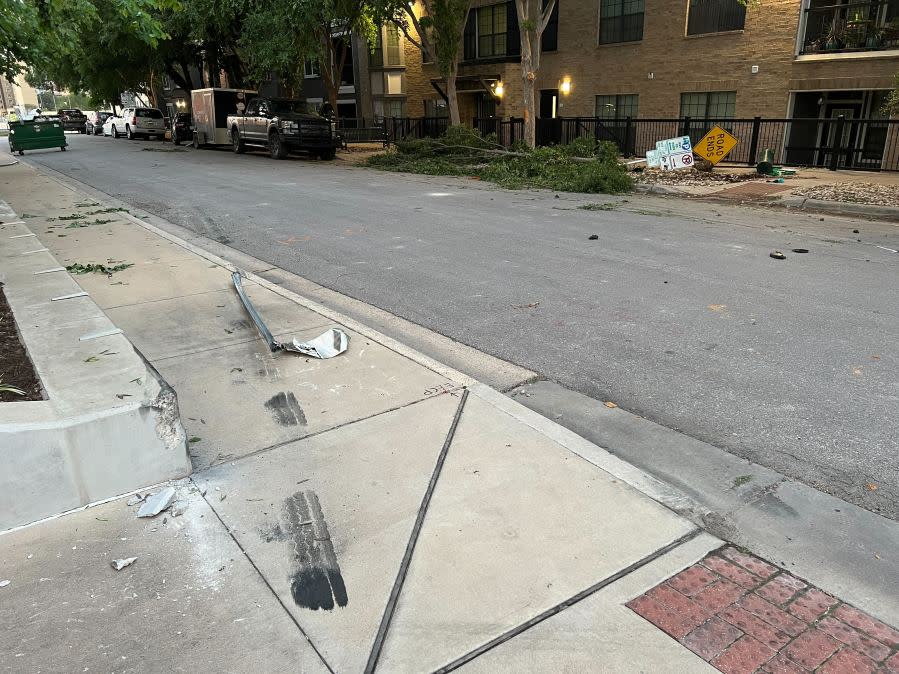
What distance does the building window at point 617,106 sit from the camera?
25.7 m

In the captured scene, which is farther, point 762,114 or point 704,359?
point 762,114

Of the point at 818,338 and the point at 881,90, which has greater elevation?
the point at 881,90

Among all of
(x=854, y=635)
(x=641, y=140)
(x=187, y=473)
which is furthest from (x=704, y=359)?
(x=641, y=140)

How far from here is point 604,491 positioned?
346cm

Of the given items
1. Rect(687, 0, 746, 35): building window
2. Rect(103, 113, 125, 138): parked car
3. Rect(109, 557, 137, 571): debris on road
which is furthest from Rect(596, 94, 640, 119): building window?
Rect(103, 113, 125, 138): parked car

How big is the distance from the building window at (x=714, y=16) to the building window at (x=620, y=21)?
2.11 metres

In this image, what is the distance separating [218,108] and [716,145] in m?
23.4

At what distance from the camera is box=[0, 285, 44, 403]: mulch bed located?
3688mm

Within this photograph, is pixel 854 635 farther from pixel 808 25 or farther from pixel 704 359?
pixel 808 25

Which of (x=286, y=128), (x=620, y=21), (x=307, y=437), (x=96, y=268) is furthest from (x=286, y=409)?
(x=620, y=21)

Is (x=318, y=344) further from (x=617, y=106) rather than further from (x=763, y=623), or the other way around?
(x=617, y=106)

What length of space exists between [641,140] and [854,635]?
24.0m

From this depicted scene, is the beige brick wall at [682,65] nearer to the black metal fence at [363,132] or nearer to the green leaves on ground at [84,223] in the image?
the black metal fence at [363,132]

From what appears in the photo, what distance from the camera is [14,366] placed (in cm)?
415
